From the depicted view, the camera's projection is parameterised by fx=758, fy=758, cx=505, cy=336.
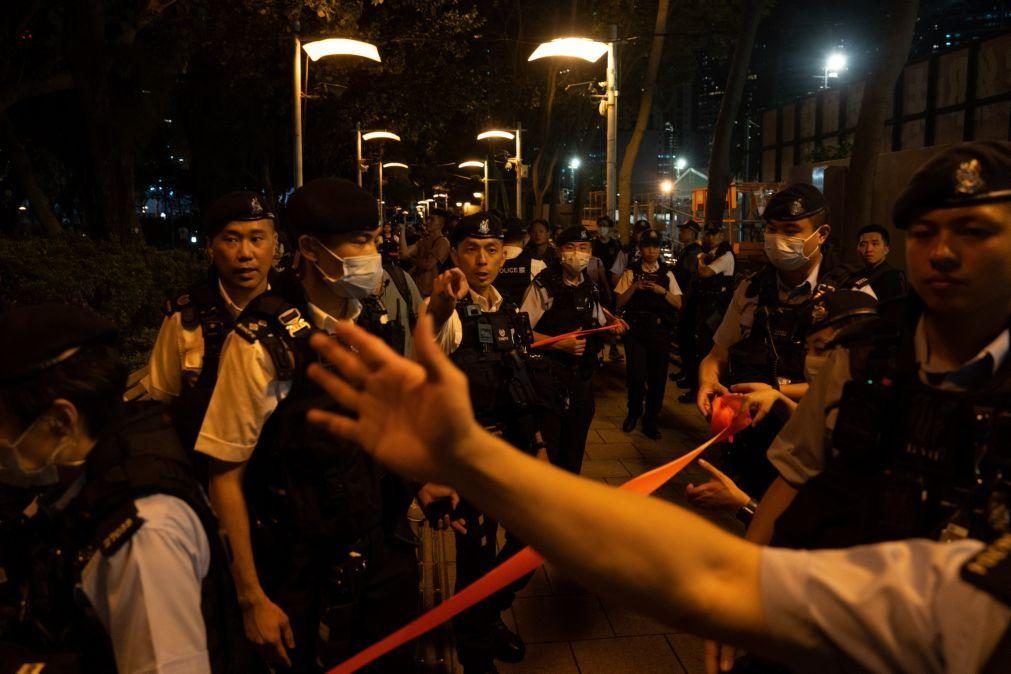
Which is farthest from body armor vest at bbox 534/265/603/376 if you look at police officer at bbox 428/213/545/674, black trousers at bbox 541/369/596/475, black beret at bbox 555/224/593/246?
police officer at bbox 428/213/545/674

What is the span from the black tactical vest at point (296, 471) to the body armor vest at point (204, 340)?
0.67m

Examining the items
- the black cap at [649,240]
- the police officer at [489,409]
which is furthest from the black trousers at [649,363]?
the police officer at [489,409]

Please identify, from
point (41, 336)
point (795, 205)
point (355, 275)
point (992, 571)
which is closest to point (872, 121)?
point (795, 205)

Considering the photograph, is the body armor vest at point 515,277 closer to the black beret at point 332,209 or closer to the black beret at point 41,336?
the black beret at point 332,209

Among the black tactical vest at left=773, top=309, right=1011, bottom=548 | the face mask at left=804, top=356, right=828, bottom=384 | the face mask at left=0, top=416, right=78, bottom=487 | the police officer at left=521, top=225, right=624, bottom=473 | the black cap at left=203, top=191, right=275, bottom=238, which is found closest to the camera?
the black tactical vest at left=773, top=309, right=1011, bottom=548

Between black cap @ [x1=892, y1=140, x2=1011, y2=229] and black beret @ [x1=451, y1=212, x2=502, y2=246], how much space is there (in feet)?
9.84

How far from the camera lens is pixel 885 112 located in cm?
1097

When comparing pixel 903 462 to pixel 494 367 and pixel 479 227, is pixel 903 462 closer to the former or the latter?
pixel 494 367

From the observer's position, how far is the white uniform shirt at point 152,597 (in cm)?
→ 169

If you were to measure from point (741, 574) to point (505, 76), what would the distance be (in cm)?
2827

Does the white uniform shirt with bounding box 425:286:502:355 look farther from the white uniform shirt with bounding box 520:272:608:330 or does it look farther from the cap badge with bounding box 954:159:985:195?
the cap badge with bounding box 954:159:985:195

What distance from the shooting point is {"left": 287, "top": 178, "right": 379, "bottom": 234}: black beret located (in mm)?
3066

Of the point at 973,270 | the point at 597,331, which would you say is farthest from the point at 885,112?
the point at 973,270

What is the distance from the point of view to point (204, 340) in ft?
11.5
